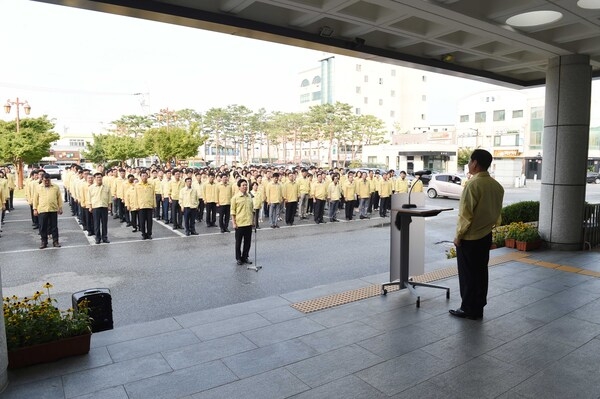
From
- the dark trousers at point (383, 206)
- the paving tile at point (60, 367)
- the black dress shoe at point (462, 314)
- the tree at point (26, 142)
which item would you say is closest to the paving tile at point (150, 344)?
the paving tile at point (60, 367)

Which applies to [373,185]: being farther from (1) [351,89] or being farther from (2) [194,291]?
(1) [351,89]

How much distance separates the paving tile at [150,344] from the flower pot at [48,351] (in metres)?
0.29

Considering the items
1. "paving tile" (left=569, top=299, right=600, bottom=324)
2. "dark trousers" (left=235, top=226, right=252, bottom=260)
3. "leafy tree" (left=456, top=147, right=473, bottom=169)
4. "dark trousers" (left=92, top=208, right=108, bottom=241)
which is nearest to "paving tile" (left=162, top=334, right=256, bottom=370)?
"paving tile" (left=569, top=299, right=600, bottom=324)

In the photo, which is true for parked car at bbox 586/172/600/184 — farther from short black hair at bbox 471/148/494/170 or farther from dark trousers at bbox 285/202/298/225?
short black hair at bbox 471/148/494/170

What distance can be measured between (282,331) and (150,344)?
1.44 m

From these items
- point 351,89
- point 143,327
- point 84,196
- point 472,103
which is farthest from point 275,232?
point 351,89

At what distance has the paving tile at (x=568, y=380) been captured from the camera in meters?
3.37

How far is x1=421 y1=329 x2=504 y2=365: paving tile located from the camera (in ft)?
13.3

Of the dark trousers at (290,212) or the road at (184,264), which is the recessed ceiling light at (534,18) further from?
the dark trousers at (290,212)

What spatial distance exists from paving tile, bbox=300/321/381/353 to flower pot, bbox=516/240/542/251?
5544 mm

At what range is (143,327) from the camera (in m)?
4.84

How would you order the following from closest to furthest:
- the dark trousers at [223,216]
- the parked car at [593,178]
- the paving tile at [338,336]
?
the paving tile at [338,336]
the dark trousers at [223,216]
the parked car at [593,178]

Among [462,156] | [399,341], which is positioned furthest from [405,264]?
[462,156]

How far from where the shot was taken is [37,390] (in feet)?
11.2
